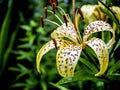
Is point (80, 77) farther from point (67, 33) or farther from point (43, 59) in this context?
point (43, 59)

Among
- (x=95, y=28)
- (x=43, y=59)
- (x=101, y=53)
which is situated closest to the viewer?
(x=101, y=53)

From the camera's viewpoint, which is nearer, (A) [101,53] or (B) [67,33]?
(A) [101,53]

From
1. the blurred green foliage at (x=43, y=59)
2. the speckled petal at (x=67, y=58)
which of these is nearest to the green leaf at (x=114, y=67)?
the blurred green foliage at (x=43, y=59)

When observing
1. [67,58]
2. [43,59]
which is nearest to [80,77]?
[67,58]

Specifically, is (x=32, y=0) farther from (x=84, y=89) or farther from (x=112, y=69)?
(x=112, y=69)

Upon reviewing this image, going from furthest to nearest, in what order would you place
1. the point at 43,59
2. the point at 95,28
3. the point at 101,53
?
the point at 43,59 → the point at 95,28 → the point at 101,53

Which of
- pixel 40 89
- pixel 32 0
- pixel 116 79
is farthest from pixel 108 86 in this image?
pixel 32 0
